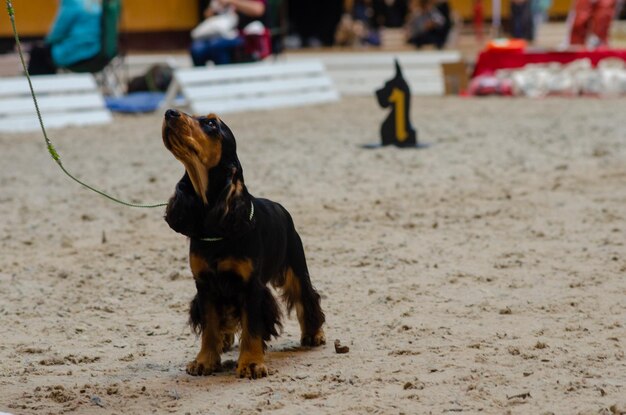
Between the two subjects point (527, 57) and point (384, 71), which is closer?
point (527, 57)

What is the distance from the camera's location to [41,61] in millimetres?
15352

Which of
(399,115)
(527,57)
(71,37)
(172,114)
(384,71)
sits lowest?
(384,71)

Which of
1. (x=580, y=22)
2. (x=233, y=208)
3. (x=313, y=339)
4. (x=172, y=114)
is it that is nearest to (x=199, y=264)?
(x=233, y=208)

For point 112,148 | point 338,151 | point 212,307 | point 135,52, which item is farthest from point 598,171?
point 135,52

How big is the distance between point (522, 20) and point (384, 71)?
443 cm

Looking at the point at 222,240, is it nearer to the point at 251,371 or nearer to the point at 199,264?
the point at 199,264

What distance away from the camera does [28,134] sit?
13.5m

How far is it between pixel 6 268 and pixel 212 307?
2647 millimetres

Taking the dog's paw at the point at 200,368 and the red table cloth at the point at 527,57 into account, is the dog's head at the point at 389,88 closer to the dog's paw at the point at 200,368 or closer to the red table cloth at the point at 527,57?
the red table cloth at the point at 527,57

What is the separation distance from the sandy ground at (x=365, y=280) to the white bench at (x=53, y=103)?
1614 millimetres

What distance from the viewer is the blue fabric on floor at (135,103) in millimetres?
15328

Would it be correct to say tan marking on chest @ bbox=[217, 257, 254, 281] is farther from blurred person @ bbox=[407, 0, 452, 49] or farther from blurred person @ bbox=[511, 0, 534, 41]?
blurred person @ bbox=[511, 0, 534, 41]

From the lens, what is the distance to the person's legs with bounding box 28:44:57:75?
15.3 m

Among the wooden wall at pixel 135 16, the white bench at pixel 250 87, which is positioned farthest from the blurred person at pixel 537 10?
the wooden wall at pixel 135 16
